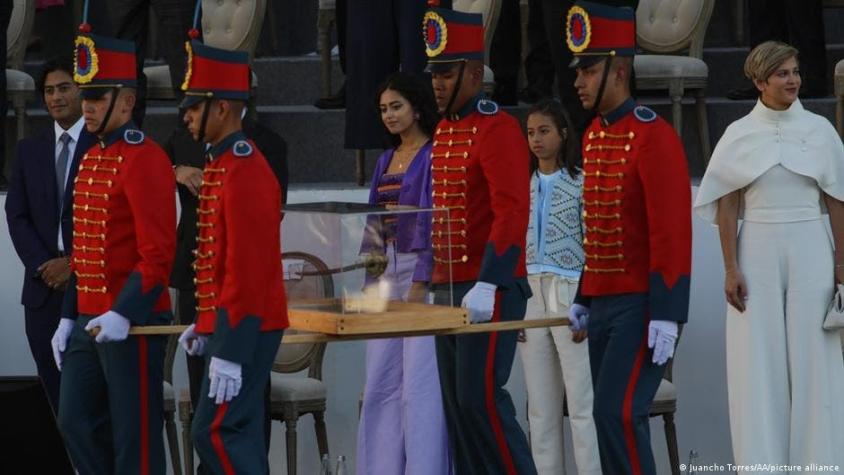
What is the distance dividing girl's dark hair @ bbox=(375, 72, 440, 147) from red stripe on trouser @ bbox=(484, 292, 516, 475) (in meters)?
0.88

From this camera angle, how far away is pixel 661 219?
5.52m

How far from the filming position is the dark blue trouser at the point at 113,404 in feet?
19.3

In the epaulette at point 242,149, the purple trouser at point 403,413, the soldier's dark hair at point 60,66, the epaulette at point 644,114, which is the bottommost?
the purple trouser at point 403,413

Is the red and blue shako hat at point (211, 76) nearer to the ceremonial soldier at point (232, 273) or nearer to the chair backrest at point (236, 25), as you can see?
the ceremonial soldier at point (232, 273)

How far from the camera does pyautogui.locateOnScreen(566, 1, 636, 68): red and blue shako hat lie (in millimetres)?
5707

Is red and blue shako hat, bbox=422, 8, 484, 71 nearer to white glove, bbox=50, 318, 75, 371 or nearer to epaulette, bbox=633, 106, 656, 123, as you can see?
epaulette, bbox=633, 106, 656, 123

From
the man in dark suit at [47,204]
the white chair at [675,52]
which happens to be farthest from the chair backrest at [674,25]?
the man in dark suit at [47,204]

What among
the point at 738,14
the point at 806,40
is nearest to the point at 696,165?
the point at 806,40

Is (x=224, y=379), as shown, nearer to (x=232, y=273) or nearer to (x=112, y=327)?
(x=232, y=273)

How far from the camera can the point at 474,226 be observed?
238 inches

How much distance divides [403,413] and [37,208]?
1.47 m

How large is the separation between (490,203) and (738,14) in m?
4.19

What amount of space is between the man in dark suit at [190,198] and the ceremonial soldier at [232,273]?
3.77 ft

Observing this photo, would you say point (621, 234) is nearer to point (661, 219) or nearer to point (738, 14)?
point (661, 219)
